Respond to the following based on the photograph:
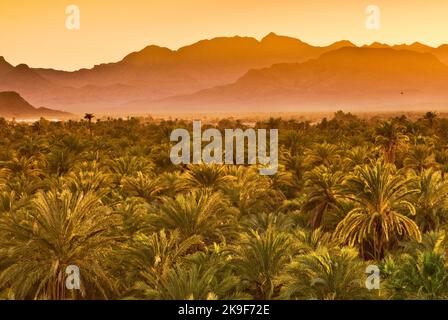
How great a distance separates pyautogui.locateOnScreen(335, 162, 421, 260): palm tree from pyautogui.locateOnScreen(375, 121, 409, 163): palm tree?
106 feet

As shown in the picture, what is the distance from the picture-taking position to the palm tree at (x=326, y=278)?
2155 cm

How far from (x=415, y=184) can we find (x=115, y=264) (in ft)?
69.7

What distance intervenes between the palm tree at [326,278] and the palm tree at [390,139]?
41946 mm

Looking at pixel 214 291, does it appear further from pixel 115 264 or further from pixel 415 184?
pixel 415 184

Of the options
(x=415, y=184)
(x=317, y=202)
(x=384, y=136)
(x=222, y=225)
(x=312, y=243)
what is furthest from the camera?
(x=384, y=136)

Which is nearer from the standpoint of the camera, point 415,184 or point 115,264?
point 115,264

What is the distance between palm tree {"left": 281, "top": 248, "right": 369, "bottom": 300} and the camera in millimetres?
21547

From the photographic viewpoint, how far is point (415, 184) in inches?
1364

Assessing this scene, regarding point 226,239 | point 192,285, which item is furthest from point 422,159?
point 192,285

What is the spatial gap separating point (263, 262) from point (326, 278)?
11.8ft

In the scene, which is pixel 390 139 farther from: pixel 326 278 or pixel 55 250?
pixel 55 250

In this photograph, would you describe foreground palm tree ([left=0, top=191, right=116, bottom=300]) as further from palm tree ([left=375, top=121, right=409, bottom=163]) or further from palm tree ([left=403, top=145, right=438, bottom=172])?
palm tree ([left=375, top=121, right=409, bottom=163])

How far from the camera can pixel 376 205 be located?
30.3 metres
